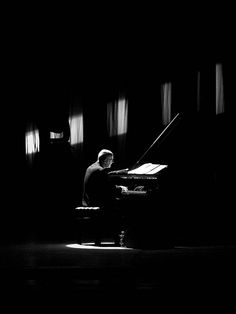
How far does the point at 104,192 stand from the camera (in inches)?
336

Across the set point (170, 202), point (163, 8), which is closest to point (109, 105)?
point (163, 8)

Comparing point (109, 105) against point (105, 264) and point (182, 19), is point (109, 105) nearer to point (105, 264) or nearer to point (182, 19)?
point (182, 19)

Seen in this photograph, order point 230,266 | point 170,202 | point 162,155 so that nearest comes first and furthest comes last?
point 230,266 → point 170,202 → point 162,155

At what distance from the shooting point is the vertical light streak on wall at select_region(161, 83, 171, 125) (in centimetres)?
1084

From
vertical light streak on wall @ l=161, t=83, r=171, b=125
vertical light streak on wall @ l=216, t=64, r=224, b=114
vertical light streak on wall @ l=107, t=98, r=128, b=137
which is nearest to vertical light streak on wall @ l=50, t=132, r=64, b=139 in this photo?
vertical light streak on wall @ l=107, t=98, r=128, b=137

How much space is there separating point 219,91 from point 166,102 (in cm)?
124

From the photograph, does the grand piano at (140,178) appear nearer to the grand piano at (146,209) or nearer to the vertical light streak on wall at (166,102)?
the grand piano at (146,209)

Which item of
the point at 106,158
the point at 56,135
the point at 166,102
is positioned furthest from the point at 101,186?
the point at 56,135

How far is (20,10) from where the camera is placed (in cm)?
1237

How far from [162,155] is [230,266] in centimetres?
404

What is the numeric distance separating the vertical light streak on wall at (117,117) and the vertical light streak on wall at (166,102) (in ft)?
3.11

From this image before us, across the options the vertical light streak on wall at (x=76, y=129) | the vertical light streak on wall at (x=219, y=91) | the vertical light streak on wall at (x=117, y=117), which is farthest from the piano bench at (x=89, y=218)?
the vertical light streak on wall at (x=76, y=129)

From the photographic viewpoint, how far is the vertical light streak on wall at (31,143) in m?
15.2

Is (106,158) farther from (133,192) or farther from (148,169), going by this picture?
(148,169)
